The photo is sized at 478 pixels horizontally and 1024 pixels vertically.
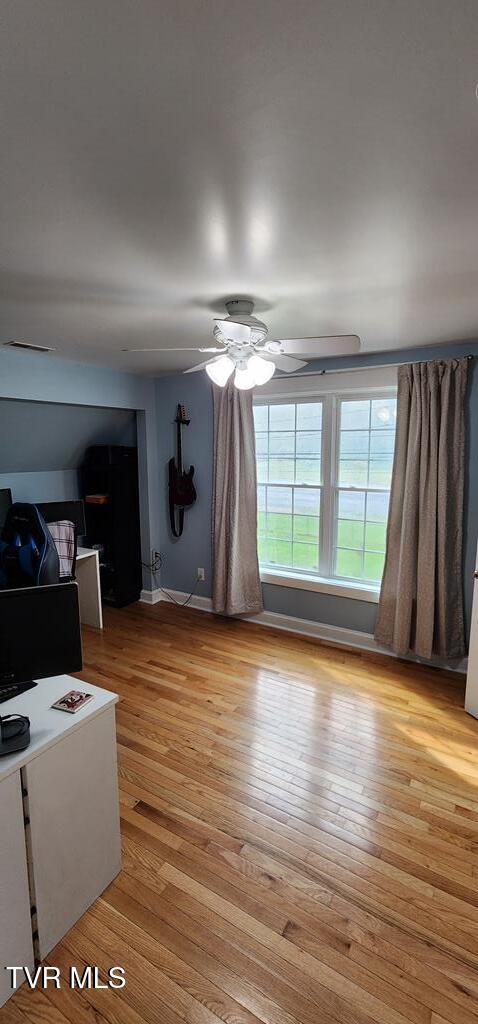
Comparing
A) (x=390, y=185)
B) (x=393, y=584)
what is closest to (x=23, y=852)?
(x=390, y=185)

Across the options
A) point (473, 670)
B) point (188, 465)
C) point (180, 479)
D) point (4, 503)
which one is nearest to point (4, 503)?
point (4, 503)

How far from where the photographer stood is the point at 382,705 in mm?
2812

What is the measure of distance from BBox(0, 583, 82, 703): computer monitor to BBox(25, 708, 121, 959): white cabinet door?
235 millimetres

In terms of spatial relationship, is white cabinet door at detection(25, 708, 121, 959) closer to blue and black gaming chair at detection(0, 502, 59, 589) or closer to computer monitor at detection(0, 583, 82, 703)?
computer monitor at detection(0, 583, 82, 703)

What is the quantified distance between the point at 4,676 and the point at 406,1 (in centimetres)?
177

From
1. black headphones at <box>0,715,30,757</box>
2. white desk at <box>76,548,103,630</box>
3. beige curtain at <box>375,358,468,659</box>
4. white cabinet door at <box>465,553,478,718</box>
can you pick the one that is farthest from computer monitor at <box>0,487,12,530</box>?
white cabinet door at <box>465,553,478,718</box>

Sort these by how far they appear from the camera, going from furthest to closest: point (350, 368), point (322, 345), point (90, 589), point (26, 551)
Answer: point (90, 589) → point (350, 368) → point (26, 551) → point (322, 345)

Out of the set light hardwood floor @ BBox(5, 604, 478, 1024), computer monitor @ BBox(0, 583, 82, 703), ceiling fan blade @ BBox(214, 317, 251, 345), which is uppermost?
ceiling fan blade @ BBox(214, 317, 251, 345)

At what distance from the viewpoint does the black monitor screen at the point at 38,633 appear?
1.34 metres

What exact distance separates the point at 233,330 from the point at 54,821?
1.92 m

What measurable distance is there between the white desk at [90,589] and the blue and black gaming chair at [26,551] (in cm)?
105

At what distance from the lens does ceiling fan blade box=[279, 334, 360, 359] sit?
73.4 inches

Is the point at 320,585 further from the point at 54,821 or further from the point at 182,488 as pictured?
the point at 54,821

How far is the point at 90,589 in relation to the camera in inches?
156
